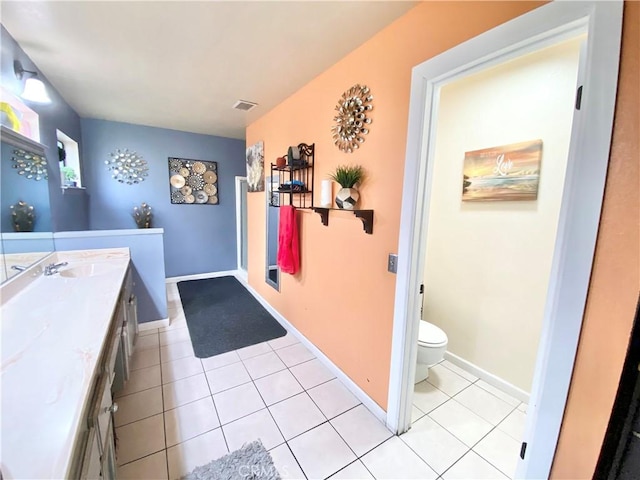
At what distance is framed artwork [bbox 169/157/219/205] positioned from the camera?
413cm

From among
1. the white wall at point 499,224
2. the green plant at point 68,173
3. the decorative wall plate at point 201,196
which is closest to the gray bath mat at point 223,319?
the decorative wall plate at point 201,196

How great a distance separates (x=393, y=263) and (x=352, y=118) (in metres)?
0.99

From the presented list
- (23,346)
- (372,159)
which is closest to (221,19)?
(372,159)

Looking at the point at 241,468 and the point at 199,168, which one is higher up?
the point at 199,168

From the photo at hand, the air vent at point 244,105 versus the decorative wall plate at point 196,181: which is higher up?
the air vent at point 244,105

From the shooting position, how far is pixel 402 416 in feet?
5.34

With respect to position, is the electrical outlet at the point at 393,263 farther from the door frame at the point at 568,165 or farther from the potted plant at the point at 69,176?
the potted plant at the point at 69,176

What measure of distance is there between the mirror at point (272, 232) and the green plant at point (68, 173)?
2165mm

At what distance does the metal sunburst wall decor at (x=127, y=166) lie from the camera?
147 inches

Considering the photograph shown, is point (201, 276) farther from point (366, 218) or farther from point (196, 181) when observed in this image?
point (366, 218)

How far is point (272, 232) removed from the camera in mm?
3256

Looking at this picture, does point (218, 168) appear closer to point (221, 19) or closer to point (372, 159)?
point (221, 19)

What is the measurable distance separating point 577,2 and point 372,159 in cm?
99

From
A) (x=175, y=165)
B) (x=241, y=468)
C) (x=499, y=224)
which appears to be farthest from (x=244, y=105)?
(x=241, y=468)
